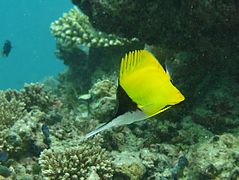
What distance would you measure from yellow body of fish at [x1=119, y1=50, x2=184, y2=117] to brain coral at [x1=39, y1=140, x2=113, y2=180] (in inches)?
94.7

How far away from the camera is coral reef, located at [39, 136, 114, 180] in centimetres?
447

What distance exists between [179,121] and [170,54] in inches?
47.6

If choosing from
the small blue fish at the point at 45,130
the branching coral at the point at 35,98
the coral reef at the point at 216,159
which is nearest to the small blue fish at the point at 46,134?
the small blue fish at the point at 45,130

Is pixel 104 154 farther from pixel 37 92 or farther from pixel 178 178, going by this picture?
pixel 37 92

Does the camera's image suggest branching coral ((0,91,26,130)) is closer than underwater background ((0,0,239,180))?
No

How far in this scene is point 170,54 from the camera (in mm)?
6348

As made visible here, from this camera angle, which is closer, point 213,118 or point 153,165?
point 153,165

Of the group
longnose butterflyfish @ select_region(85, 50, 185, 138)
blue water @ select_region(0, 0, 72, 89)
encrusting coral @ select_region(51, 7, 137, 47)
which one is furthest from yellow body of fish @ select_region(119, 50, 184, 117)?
blue water @ select_region(0, 0, 72, 89)

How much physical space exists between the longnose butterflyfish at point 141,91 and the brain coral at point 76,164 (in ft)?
7.79

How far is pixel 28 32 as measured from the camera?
139 m

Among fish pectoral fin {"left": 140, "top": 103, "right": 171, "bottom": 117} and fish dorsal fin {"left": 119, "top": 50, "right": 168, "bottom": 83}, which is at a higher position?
fish dorsal fin {"left": 119, "top": 50, "right": 168, "bottom": 83}

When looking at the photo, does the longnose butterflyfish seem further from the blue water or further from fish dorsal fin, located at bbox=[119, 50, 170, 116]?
the blue water

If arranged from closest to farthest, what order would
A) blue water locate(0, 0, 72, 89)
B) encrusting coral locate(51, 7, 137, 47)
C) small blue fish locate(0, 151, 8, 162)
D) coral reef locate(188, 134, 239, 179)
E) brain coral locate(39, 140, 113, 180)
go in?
coral reef locate(188, 134, 239, 179) < brain coral locate(39, 140, 113, 180) < small blue fish locate(0, 151, 8, 162) < encrusting coral locate(51, 7, 137, 47) < blue water locate(0, 0, 72, 89)

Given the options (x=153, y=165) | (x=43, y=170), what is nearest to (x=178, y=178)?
→ (x=153, y=165)
